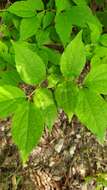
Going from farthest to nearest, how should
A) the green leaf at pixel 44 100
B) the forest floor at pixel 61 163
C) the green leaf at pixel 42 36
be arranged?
the forest floor at pixel 61 163
the green leaf at pixel 42 36
the green leaf at pixel 44 100

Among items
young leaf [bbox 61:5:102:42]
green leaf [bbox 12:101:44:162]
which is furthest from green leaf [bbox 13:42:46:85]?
young leaf [bbox 61:5:102:42]

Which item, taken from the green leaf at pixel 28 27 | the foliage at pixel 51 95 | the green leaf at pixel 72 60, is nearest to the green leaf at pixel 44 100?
the foliage at pixel 51 95

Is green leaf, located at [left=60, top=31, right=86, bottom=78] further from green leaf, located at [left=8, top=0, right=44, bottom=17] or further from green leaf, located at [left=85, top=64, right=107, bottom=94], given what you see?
green leaf, located at [left=8, top=0, right=44, bottom=17]

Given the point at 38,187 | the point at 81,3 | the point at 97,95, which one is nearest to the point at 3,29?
the point at 81,3

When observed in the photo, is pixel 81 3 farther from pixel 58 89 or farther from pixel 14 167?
pixel 14 167

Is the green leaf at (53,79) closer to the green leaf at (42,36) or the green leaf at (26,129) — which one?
the green leaf at (26,129)

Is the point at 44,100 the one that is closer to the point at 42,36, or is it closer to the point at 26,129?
the point at 26,129

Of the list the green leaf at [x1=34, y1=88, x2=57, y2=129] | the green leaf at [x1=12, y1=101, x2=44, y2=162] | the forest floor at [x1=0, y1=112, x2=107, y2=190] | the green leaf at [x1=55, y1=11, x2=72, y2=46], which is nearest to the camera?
the green leaf at [x1=12, y1=101, x2=44, y2=162]
